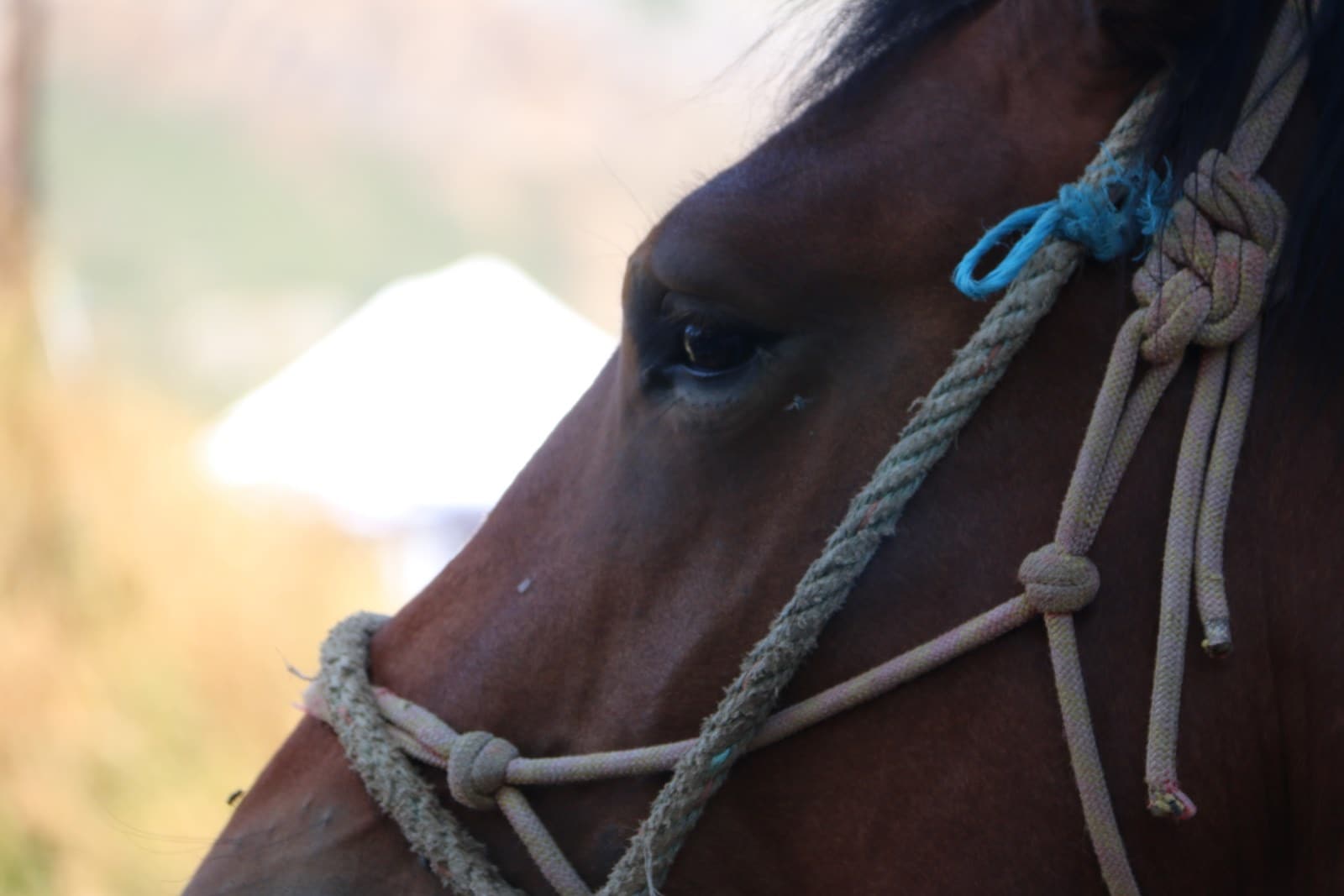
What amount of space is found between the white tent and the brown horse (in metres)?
5.08

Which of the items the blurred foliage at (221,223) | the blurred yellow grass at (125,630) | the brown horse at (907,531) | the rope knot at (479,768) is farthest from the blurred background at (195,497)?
the blurred foliage at (221,223)

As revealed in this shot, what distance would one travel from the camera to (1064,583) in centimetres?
120

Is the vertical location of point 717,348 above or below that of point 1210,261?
above

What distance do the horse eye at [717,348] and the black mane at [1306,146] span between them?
45 centimetres

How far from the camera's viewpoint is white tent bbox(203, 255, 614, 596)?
21.7ft

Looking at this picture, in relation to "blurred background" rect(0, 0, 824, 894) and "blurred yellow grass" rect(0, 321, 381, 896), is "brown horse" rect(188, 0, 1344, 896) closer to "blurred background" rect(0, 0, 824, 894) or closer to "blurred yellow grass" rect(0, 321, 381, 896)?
"blurred background" rect(0, 0, 824, 894)

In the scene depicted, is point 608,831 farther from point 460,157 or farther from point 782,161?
point 460,157

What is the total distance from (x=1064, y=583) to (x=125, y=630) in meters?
5.22

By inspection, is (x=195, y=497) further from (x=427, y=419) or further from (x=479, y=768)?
(x=479, y=768)

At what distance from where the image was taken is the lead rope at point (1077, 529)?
3.91 feet

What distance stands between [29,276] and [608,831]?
5148 millimetres

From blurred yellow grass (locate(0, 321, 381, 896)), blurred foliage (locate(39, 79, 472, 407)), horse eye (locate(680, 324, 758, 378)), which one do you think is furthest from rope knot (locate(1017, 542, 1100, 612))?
blurred foliage (locate(39, 79, 472, 407))

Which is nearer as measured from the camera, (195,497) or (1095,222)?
(1095,222)

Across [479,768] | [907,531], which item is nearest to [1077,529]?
[907,531]
